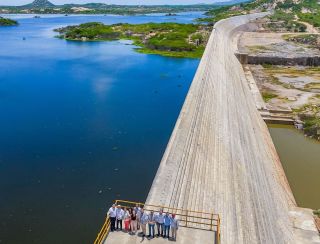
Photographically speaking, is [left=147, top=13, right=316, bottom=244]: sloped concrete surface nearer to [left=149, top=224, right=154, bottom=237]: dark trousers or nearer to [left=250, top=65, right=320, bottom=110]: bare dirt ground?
[left=149, top=224, right=154, bottom=237]: dark trousers

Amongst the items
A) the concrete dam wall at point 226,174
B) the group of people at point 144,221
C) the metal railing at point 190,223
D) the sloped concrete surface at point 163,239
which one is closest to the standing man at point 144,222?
the group of people at point 144,221

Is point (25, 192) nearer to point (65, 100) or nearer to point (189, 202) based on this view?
point (189, 202)

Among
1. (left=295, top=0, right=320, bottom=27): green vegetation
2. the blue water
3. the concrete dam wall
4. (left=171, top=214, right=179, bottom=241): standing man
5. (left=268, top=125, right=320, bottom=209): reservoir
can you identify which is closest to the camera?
(left=171, top=214, right=179, bottom=241): standing man

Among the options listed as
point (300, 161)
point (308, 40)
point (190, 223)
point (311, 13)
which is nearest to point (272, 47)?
point (308, 40)

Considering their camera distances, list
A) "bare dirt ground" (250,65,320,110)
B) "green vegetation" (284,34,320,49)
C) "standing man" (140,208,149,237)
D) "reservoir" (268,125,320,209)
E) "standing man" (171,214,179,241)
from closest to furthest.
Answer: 1. "standing man" (171,214,179,241)
2. "standing man" (140,208,149,237)
3. "reservoir" (268,125,320,209)
4. "bare dirt ground" (250,65,320,110)
5. "green vegetation" (284,34,320,49)

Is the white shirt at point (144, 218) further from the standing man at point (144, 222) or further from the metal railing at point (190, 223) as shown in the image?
the metal railing at point (190, 223)

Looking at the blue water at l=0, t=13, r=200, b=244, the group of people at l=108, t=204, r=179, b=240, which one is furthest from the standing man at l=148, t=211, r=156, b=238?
the blue water at l=0, t=13, r=200, b=244
